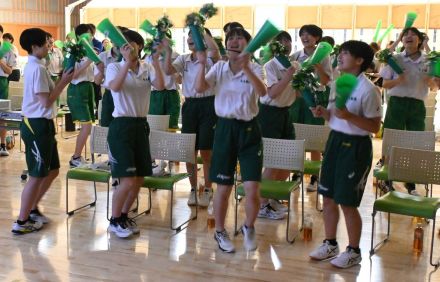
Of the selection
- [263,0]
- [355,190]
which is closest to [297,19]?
[263,0]

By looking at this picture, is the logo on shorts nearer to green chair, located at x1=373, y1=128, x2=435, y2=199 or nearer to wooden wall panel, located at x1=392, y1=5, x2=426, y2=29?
green chair, located at x1=373, y1=128, x2=435, y2=199

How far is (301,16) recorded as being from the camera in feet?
44.5

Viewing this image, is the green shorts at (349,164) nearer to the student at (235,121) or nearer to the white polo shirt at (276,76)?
the student at (235,121)

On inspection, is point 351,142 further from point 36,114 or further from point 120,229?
point 36,114

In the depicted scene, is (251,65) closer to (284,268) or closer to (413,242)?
(284,268)

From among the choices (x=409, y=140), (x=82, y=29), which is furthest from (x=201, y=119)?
(x=82, y=29)

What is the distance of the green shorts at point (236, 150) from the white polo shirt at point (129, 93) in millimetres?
703

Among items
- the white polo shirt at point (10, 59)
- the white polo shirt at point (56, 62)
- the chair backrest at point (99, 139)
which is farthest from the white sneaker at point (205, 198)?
the white polo shirt at point (10, 59)

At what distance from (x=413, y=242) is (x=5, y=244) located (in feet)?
10.8

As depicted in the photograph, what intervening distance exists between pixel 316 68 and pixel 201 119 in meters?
1.19

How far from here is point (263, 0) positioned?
13.8 m

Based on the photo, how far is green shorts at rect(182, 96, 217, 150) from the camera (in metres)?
5.14

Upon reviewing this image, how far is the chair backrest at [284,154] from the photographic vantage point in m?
4.54

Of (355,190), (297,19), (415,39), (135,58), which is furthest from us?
(297,19)
